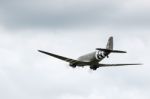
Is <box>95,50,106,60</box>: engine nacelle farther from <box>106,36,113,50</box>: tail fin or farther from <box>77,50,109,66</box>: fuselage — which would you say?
<box>106,36,113,50</box>: tail fin

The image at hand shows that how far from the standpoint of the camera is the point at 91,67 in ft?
427

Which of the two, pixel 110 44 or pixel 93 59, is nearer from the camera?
pixel 93 59

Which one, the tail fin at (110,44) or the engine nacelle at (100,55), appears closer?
the engine nacelle at (100,55)

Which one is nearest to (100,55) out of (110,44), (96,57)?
(96,57)

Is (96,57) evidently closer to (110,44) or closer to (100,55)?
(100,55)

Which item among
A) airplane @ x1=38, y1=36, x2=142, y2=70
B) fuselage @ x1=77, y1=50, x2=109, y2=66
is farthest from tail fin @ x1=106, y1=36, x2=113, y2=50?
fuselage @ x1=77, y1=50, x2=109, y2=66

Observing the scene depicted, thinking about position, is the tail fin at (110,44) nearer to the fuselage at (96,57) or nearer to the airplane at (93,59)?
the airplane at (93,59)

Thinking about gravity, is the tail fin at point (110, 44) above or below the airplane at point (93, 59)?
above

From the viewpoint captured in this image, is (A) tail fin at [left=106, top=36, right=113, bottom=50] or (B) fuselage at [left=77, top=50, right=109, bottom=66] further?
(A) tail fin at [left=106, top=36, right=113, bottom=50]

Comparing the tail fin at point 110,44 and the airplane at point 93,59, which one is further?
the tail fin at point 110,44

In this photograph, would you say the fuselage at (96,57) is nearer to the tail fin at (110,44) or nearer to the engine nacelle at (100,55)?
the engine nacelle at (100,55)

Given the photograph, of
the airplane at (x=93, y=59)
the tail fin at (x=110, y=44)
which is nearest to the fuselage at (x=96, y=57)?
the airplane at (x=93, y=59)

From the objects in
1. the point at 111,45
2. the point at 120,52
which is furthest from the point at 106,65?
the point at 120,52

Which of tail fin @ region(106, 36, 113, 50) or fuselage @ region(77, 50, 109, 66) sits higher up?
tail fin @ region(106, 36, 113, 50)
